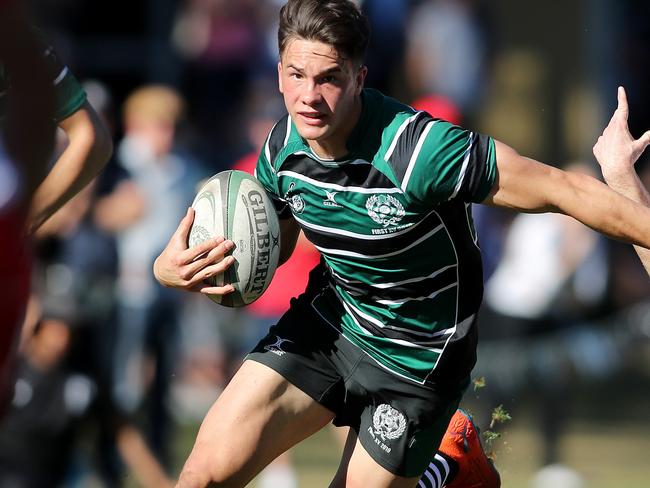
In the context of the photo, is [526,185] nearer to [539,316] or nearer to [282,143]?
[282,143]

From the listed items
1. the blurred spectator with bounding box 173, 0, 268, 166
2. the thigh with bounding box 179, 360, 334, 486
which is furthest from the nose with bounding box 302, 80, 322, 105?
the blurred spectator with bounding box 173, 0, 268, 166

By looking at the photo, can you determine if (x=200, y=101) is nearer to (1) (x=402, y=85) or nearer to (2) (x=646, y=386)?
(1) (x=402, y=85)

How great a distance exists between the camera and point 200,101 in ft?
43.0

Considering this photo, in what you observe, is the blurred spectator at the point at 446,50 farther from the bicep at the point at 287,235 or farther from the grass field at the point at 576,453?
the bicep at the point at 287,235

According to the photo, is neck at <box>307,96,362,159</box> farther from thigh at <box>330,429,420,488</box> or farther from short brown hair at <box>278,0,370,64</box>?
thigh at <box>330,429,420,488</box>

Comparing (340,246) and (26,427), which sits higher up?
(340,246)

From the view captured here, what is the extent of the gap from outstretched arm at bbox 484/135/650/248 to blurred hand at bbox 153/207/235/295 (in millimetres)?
1040

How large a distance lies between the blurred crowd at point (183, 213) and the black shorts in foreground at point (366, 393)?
252 cm

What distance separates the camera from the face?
4.89m

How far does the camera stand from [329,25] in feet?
16.0

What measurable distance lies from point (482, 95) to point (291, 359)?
7638 millimetres

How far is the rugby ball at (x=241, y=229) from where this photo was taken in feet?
16.7

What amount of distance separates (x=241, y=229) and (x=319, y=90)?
2.03 ft

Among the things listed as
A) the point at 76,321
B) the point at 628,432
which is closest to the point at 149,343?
the point at 76,321
